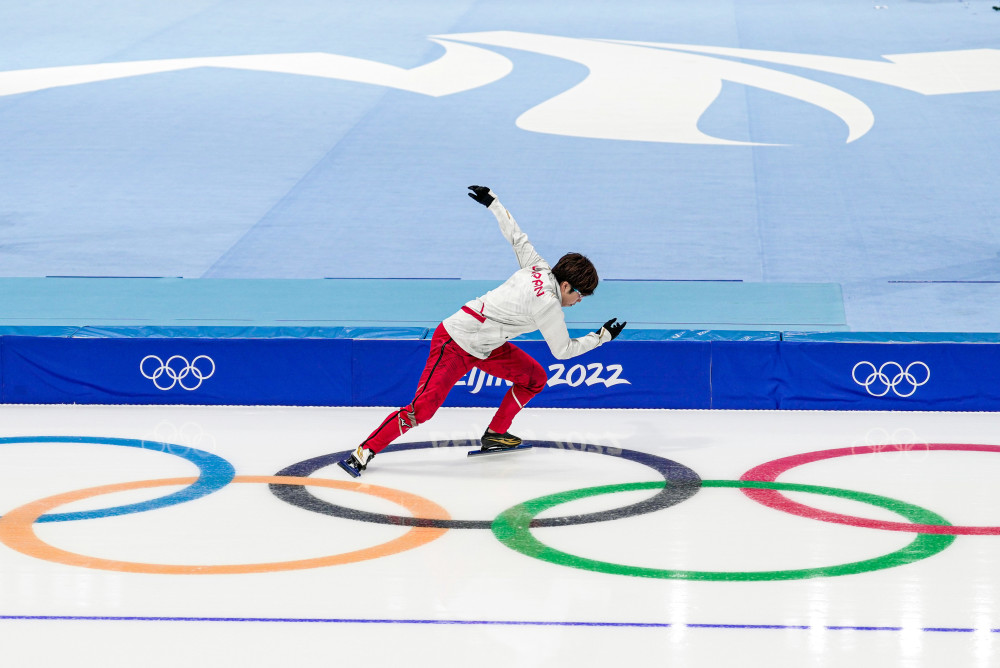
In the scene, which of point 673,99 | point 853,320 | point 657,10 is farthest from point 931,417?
point 657,10

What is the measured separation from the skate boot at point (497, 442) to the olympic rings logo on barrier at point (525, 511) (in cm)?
34

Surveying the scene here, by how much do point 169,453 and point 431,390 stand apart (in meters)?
2.00

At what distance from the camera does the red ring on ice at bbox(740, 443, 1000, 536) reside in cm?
693

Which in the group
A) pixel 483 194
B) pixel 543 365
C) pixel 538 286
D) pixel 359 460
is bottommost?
pixel 359 460

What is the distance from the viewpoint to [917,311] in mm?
13117

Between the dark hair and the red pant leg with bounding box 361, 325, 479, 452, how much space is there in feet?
2.90

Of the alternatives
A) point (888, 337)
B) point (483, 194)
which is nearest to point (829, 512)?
point (483, 194)

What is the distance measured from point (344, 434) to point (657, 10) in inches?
788

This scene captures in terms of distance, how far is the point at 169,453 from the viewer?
8.72 meters

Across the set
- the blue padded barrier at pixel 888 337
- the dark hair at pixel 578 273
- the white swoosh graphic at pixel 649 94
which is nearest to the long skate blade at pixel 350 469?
the dark hair at pixel 578 273

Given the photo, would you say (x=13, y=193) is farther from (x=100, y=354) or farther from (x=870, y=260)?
(x=870, y=260)

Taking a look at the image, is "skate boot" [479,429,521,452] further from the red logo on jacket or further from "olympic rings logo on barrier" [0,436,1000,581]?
the red logo on jacket

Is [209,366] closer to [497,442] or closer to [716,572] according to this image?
[497,442]

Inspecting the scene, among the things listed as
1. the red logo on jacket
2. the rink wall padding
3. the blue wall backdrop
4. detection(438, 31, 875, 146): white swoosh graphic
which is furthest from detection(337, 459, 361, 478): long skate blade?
detection(438, 31, 875, 146): white swoosh graphic
